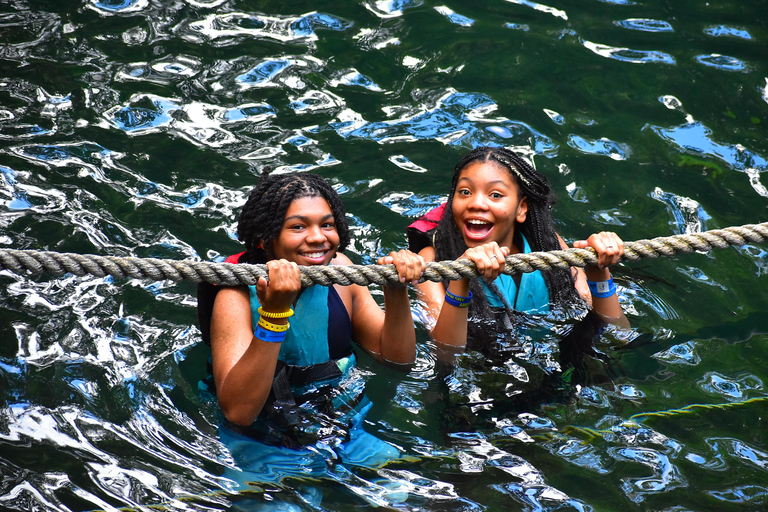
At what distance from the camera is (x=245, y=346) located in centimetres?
300

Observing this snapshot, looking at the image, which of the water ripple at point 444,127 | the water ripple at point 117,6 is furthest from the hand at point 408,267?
the water ripple at point 117,6

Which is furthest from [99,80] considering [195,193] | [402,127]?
[402,127]

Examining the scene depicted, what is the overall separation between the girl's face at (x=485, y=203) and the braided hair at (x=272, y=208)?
715 millimetres

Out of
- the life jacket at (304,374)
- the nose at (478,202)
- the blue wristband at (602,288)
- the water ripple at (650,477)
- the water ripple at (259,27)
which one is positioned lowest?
the water ripple at (650,477)

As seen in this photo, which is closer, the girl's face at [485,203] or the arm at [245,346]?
the arm at [245,346]

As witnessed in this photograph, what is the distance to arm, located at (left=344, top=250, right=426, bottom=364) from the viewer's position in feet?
9.98

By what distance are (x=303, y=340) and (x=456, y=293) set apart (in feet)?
2.32

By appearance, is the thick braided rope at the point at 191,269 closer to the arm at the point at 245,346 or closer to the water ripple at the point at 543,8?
the arm at the point at 245,346

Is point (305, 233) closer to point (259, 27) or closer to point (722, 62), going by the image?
point (259, 27)

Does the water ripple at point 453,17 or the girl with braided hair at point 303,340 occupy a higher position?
the water ripple at point 453,17

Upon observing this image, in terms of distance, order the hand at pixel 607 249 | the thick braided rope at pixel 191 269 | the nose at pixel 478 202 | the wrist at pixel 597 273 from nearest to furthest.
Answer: the thick braided rope at pixel 191 269, the hand at pixel 607 249, the wrist at pixel 597 273, the nose at pixel 478 202

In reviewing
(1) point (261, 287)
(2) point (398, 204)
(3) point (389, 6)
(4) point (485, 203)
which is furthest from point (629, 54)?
(1) point (261, 287)

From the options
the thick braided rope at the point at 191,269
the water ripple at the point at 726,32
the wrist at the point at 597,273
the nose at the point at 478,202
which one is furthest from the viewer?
the water ripple at the point at 726,32

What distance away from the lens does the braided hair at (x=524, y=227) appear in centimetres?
388
